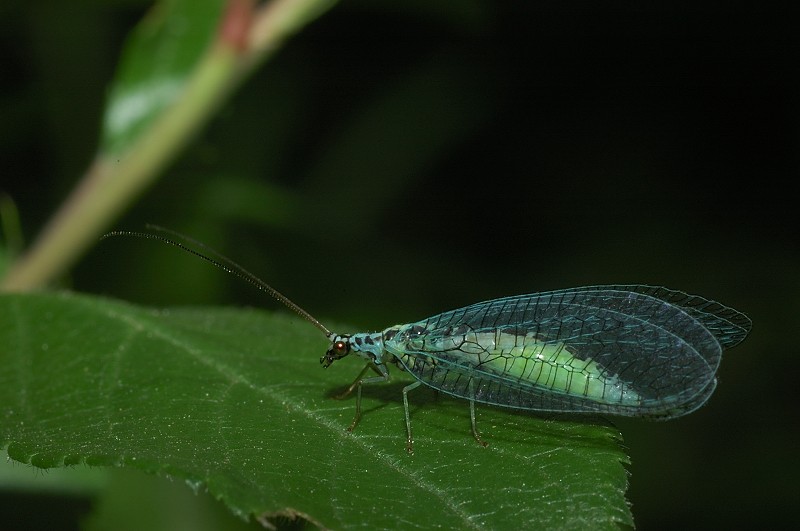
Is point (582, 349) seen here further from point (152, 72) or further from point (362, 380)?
point (152, 72)

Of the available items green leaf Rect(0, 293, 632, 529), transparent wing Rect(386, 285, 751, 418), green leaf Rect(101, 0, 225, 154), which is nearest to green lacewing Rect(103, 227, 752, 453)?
transparent wing Rect(386, 285, 751, 418)

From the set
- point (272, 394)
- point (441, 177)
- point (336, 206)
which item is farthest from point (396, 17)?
point (272, 394)

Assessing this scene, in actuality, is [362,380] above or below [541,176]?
below

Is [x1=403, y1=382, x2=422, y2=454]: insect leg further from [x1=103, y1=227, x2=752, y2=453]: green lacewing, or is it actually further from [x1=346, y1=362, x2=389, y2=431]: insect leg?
[x1=346, y1=362, x2=389, y2=431]: insect leg

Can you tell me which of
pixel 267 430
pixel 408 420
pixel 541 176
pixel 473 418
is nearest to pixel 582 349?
pixel 473 418

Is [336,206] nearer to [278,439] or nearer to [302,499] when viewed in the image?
[278,439]
